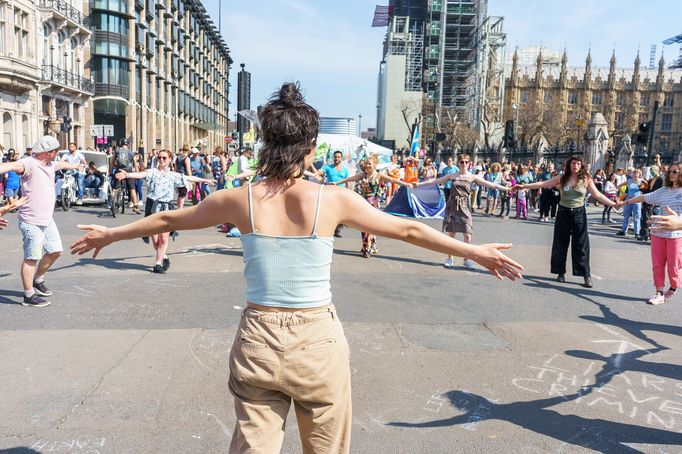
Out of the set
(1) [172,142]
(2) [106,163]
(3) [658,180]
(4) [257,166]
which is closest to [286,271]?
(4) [257,166]

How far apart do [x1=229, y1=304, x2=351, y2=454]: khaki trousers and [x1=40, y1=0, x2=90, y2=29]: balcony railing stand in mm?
40655

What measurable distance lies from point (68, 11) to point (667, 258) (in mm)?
42341

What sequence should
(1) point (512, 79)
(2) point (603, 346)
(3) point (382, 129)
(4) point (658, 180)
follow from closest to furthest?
(2) point (603, 346), (4) point (658, 180), (3) point (382, 129), (1) point (512, 79)

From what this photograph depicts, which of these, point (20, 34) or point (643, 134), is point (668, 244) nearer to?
point (643, 134)

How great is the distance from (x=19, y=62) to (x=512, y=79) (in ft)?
296

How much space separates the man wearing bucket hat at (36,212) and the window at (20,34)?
100 feet

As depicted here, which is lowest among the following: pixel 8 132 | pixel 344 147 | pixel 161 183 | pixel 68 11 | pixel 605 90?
pixel 161 183

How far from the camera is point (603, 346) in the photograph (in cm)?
561

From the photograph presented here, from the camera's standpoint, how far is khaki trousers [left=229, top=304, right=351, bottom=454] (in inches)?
86.6

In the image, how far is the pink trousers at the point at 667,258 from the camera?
7.27 metres

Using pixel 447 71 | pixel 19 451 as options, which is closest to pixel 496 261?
pixel 19 451

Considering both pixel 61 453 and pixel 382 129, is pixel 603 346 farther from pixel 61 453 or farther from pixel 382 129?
pixel 382 129

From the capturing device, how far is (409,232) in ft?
8.11

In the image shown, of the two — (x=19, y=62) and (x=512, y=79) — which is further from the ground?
(x=512, y=79)
